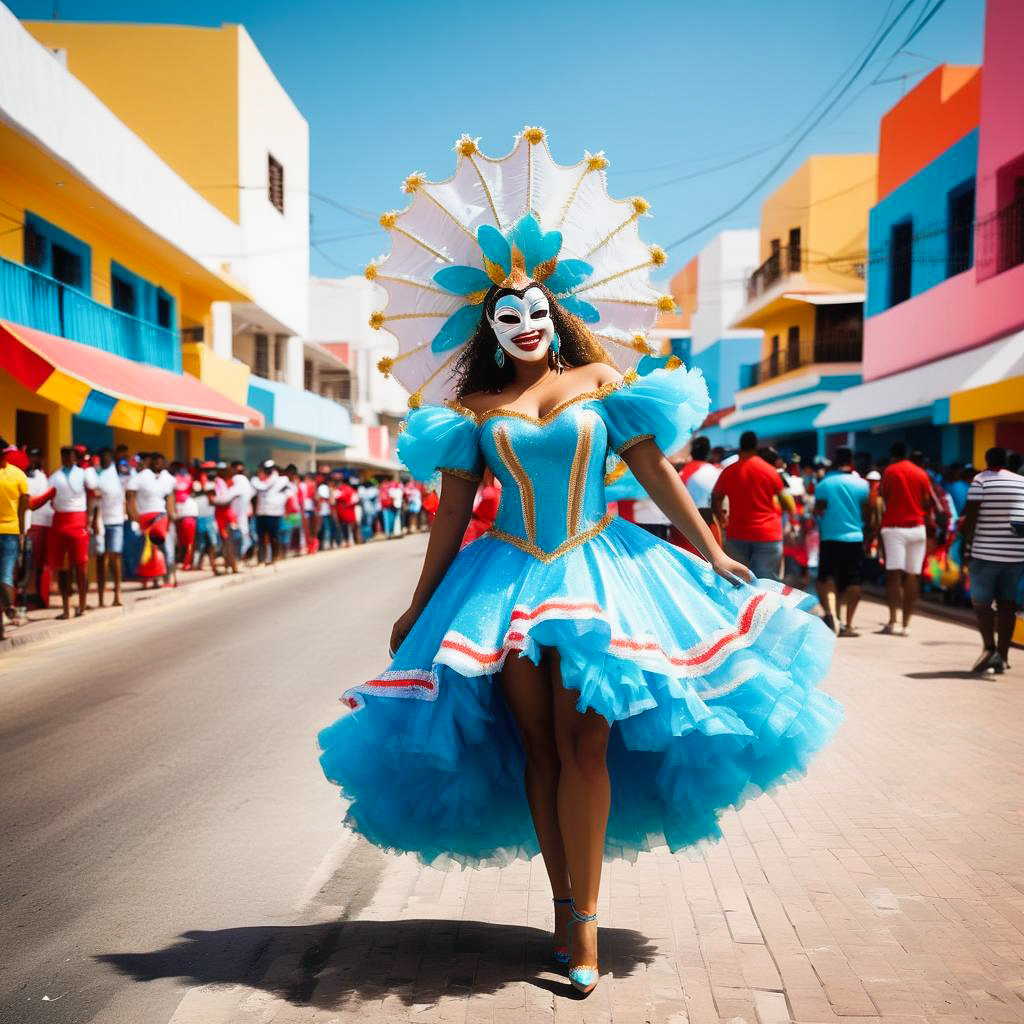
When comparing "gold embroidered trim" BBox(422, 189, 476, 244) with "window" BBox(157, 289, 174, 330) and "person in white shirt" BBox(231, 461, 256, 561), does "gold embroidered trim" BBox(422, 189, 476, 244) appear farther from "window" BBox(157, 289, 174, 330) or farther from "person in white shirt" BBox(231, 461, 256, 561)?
"window" BBox(157, 289, 174, 330)

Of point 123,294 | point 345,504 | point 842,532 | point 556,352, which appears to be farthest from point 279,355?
point 556,352

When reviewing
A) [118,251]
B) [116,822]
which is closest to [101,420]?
[118,251]

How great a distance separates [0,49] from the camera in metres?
14.7

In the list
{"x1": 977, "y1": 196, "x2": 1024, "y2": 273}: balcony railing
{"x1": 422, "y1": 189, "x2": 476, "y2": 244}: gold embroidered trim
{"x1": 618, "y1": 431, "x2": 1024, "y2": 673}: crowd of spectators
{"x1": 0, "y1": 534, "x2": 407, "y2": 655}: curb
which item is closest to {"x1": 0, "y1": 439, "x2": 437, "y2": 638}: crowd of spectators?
{"x1": 0, "y1": 534, "x2": 407, "y2": 655}: curb

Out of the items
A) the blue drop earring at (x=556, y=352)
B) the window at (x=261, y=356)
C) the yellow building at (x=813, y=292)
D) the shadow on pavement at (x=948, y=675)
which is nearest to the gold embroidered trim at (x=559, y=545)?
the blue drop earring at (x=556, y=352)

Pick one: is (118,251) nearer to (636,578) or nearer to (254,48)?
(254,48)

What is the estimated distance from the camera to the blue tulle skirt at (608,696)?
315 centimetres

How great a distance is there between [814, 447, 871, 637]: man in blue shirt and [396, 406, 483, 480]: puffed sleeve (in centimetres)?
821

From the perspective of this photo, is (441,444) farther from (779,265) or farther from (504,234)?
(779,265)

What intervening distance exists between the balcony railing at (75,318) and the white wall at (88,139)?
1881 millimetres

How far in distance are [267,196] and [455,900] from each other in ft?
108

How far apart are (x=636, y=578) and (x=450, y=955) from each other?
1.36 m

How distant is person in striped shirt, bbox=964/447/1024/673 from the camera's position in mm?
8734

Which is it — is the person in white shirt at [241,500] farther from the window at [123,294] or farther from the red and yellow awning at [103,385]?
the window at [123,294]
